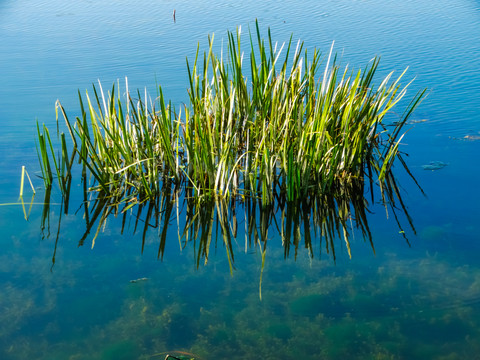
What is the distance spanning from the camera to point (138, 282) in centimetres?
265

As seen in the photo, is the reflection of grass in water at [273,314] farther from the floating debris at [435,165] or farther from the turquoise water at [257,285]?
the floating debris at [435,165]

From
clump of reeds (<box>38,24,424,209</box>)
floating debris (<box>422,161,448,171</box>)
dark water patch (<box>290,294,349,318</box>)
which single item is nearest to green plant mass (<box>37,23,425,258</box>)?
clump of reeds (<box>38,24,424,209</box>)

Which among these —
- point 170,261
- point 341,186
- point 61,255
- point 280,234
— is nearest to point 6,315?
point 61,255

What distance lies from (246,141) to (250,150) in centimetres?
9

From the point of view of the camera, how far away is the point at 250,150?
3.34m

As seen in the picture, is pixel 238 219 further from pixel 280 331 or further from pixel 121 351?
pixel 121 351

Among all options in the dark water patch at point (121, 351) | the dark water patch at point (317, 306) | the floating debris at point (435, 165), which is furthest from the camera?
the floating debris at point (435, 165)

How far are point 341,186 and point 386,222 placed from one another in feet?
1.20

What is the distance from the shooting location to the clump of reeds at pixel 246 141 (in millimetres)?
3078

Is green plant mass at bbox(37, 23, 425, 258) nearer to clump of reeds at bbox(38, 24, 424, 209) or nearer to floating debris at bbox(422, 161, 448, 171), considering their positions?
clump of reeds at bbox(38, 24, 424, 209)

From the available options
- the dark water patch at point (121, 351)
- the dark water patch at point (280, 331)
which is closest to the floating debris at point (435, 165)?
the dark water patch at point (280, 331)

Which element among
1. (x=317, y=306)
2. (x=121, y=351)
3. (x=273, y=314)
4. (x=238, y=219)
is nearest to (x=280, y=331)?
(x=273, y=314)

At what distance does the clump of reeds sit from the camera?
3078 millimetres

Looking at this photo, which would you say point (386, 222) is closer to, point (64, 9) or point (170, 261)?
point (170, 261)
